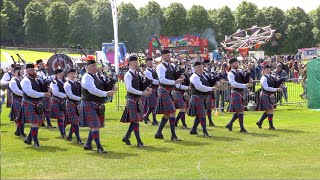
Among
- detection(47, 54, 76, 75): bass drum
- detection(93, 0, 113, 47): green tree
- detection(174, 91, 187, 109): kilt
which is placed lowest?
detection(174, 91, 187, 109): kilt

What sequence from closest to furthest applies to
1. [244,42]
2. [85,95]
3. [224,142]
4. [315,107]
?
[85,95] → [224,142] → [315,107] → [244,42]

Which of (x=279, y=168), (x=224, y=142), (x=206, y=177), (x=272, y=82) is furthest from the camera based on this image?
(x=272, y=82)

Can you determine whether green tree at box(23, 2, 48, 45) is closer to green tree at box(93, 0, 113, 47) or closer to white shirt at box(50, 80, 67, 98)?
green tree at box(93, 0, 113, 47)

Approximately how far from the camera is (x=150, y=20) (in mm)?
70875

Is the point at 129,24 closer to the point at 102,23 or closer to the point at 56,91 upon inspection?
the point at 102,23

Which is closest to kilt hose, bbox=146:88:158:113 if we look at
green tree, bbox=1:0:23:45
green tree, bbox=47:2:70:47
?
green tree, bbox=1:0:23:45

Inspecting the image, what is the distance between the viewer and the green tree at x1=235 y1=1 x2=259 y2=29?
226ft

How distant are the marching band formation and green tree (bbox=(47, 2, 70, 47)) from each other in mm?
41927

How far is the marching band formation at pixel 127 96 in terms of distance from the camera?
412 inches

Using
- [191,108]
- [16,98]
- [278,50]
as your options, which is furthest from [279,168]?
[278,50]

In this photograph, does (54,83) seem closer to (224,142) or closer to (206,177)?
(224,142)

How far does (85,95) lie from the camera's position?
10453 millimetres

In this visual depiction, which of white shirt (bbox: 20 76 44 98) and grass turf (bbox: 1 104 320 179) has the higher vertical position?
white shirt (bbox: 20 76 44 98)

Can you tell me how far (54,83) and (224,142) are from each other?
3.77 m
